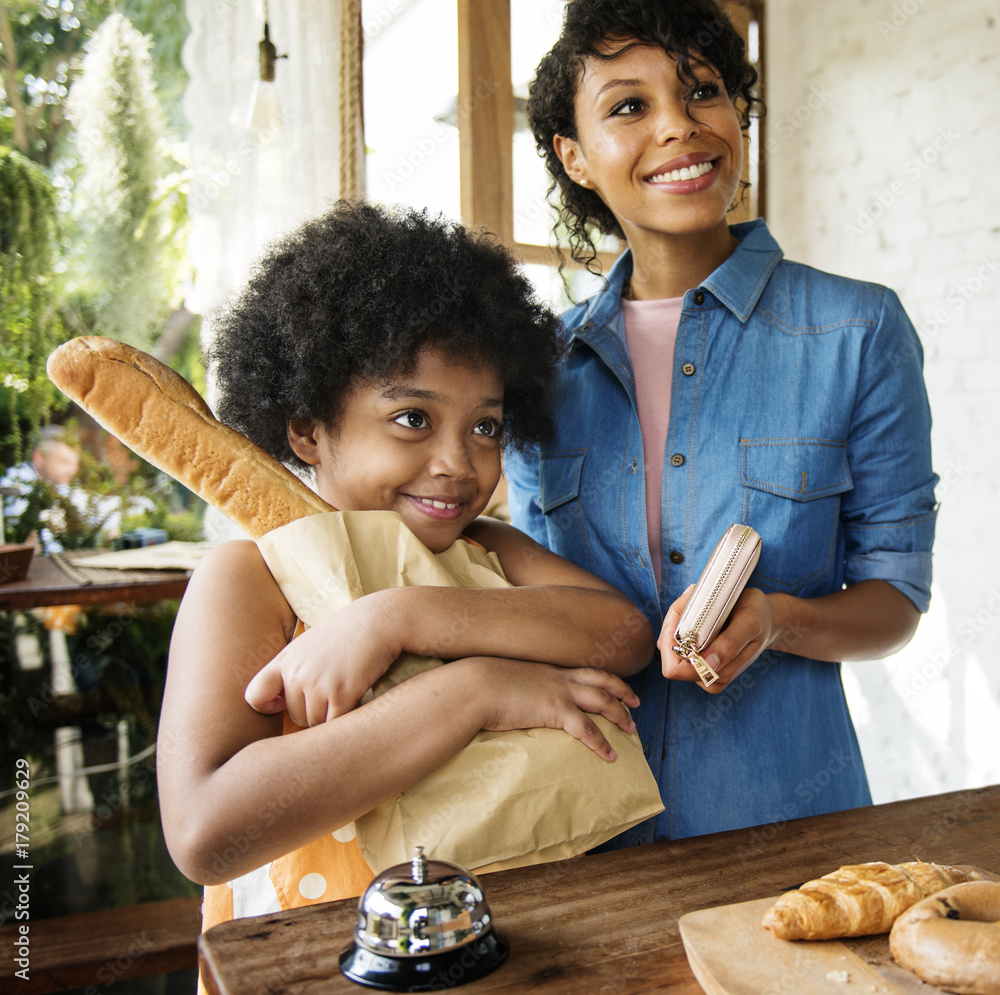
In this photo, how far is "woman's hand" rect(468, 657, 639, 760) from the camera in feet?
2.90

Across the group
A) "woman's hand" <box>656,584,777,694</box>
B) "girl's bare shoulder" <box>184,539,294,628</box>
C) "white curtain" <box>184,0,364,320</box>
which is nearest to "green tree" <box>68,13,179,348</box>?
"white curtain" <box>184,0,364,320</box>

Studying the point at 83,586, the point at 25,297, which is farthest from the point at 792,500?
the point at 25,297

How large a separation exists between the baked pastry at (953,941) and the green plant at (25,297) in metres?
3.60

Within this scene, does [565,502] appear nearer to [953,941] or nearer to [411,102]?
[953,941]

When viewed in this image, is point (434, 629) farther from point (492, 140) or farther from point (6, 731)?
point (6, 731)

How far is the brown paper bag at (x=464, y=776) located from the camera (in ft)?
2.76

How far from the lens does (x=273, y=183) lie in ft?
9.33

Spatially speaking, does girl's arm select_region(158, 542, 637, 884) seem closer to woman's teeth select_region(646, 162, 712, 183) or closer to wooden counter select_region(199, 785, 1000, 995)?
wooden counter select_region(199, 785, 1000, 995)

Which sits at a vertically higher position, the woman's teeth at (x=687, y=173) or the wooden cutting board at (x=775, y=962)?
the woman's teeth at (x=687, y=173)

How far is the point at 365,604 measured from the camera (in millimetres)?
893

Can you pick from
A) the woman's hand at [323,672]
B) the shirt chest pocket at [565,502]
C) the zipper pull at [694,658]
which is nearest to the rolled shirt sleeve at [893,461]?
the shirt chest pocket at [565,502]

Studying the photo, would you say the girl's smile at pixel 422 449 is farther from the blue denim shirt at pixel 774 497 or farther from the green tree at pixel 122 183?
the green tree at pixel 122 183

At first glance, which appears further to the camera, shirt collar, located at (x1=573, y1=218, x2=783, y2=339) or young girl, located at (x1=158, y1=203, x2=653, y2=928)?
shirt collar, located at (x1=573, y1=218, x2=783, y2=339)

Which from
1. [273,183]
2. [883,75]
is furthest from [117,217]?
[883,75]
